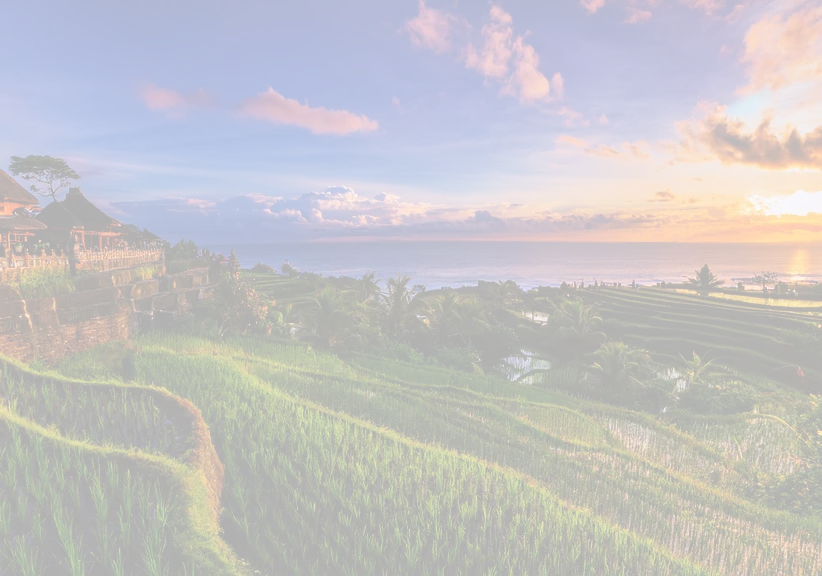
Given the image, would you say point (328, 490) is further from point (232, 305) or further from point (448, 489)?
point (232, 305)

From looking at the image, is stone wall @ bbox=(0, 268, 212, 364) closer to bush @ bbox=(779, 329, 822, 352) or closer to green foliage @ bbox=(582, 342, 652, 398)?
green foliage @ bbox=(582, 342, 652, 398)

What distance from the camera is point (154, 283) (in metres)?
17.3

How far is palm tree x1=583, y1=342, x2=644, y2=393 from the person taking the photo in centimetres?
2188

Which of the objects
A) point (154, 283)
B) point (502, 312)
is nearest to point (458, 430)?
point (154, 283)

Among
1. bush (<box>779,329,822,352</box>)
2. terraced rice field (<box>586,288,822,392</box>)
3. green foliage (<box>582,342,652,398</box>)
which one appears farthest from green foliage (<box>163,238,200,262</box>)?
bush (<box>779,329,822,352</box>)

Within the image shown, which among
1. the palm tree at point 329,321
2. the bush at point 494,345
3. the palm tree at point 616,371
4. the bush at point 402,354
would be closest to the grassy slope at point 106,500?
the palm tree at point 329,321

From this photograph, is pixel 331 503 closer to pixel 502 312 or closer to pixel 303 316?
pixel 303 316

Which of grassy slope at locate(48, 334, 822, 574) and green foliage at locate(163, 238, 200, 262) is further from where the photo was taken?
green foliage at locate(163, 238, 200, 262)

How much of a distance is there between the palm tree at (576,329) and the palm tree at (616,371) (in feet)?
25.7

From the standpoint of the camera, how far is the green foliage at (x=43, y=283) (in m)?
11.8

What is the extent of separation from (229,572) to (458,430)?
760 centimetres

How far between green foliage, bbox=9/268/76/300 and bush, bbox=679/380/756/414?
2509 cm

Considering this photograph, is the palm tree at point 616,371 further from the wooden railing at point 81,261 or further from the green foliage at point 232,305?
the wooden railing at point 81,261

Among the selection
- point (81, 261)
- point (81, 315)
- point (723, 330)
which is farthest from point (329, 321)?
point (723, 330)
